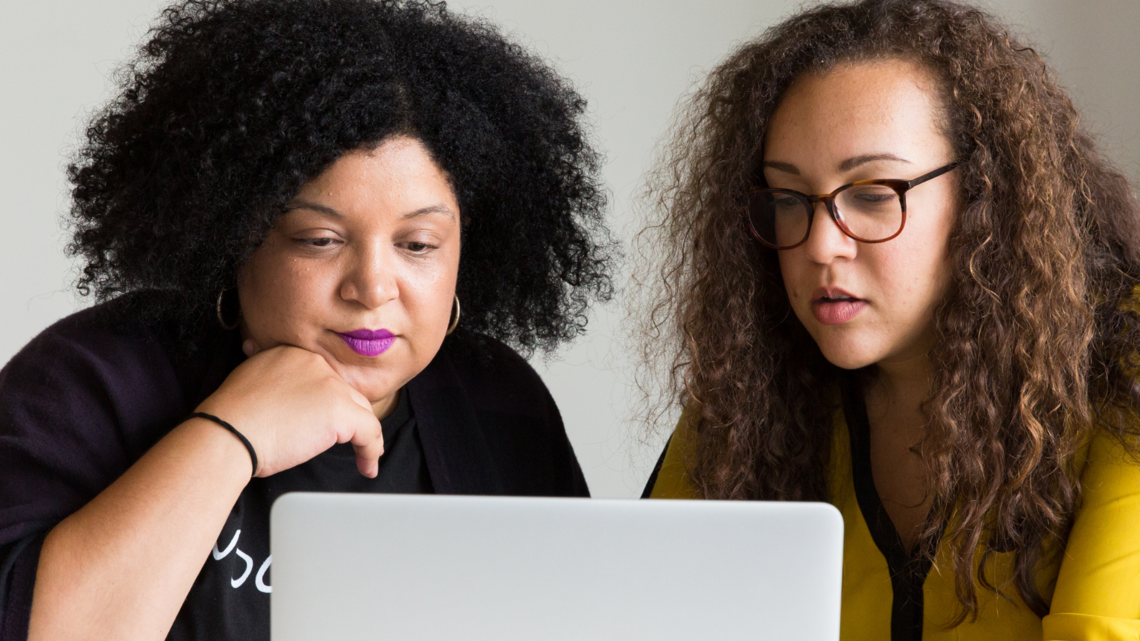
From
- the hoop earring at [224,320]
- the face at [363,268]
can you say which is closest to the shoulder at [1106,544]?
the face at [363,268]

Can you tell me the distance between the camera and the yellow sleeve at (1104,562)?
1.06m

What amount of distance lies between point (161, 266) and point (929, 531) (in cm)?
102

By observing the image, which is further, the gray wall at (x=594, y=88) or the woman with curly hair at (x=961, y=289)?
the gray wall at (x=594, y=88)

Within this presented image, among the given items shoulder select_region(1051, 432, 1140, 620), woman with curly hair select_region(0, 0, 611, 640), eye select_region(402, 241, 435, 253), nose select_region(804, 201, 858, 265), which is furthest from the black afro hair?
shoulder select_region(1051, 432, 1140, 620)

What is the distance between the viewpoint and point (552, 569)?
74cm

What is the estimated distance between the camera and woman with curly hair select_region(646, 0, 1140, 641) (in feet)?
3.85

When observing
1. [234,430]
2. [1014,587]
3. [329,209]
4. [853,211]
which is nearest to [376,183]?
[329,209]

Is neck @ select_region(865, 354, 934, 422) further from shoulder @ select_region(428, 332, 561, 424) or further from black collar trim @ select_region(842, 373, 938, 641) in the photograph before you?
shoulder @ select_region(428, 332, 561, 424)

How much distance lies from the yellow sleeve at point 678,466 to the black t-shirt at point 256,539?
0.34 meters

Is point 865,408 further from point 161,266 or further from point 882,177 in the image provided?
A: point 161,266

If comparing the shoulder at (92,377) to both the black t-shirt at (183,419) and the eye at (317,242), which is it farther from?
the eye at (317,242)

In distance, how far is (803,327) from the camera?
4.73 ft

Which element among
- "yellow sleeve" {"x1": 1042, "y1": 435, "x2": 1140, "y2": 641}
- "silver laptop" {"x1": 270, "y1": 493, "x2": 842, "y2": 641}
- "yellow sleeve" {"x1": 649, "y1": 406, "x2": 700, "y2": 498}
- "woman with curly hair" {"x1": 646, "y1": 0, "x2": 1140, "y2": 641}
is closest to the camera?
"silver laptop" {"x1": 270, "y1": 493, "x2": 842, "y2": 641}

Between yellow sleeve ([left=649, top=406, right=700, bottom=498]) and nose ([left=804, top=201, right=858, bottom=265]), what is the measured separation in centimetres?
35
